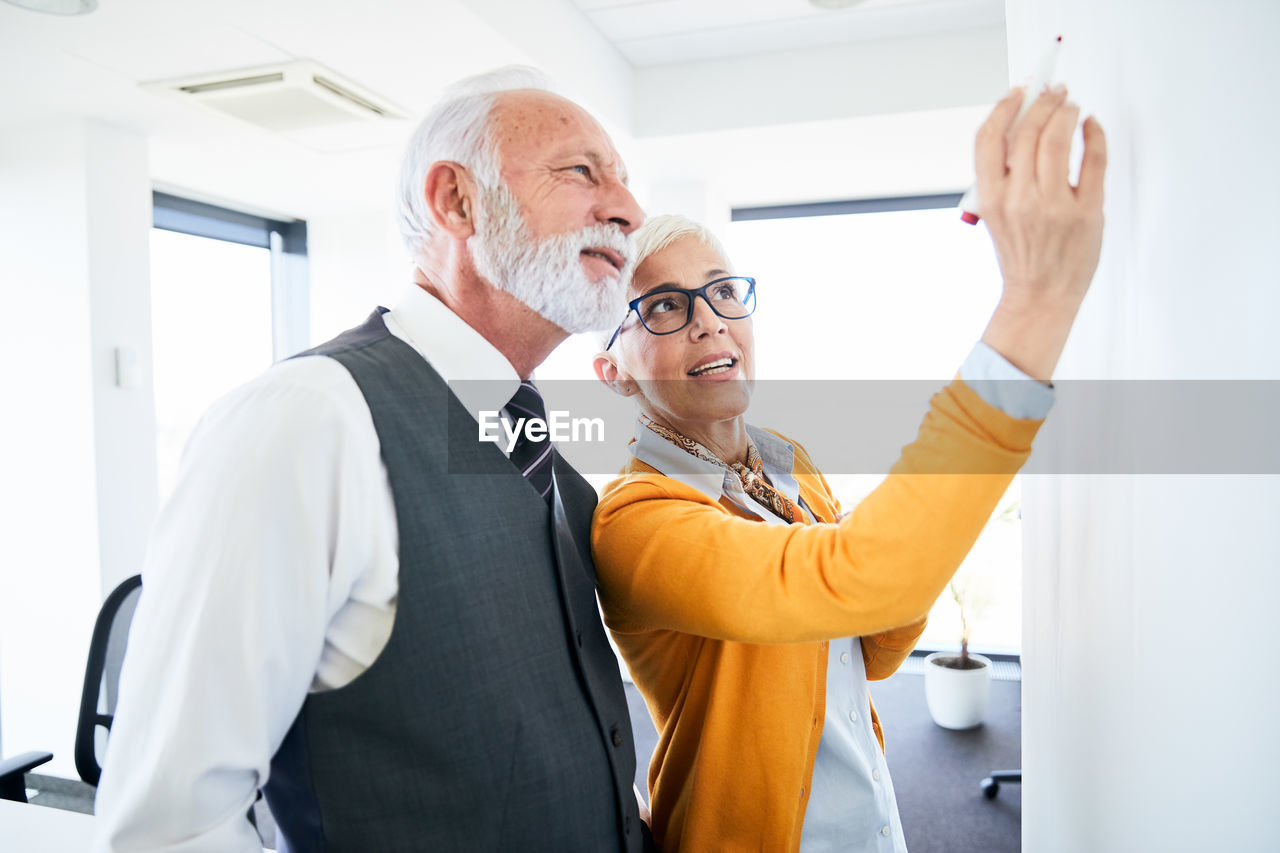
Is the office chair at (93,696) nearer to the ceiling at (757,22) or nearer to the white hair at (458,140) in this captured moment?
the white hair at (458,140)

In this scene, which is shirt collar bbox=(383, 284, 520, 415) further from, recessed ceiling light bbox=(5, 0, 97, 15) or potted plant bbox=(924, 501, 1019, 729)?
potted plant bbox=(924, 501, 1019, 729)

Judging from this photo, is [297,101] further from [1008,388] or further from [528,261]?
[1008,388]

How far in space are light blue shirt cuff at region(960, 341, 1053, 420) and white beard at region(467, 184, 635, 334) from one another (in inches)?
18.2

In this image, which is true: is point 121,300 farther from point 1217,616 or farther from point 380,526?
point 1217,616

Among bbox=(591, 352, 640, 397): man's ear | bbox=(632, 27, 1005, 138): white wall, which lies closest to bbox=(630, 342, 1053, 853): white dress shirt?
bbox=(591, 352, 640, 397): man's ear

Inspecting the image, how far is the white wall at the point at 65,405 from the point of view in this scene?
3.19m

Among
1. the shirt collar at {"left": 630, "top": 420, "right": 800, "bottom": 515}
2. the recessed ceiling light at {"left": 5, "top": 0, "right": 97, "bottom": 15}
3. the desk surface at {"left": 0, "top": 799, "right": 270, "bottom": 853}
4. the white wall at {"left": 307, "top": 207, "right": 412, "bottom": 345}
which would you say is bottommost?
the desk surface at {"left": 0, "top": 799, "right": 270, "bottom": 853}

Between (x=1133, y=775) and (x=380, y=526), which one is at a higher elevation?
(x=380, y=526)

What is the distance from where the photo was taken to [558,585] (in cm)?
91

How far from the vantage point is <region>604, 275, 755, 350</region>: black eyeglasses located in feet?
3.71

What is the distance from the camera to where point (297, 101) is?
3.01 meters

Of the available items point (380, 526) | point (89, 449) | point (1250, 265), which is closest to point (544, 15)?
point (89, 449)

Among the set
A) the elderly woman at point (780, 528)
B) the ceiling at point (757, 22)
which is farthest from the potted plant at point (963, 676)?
the elderly woman at point (780, 528)

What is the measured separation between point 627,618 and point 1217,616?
0.63 metres
